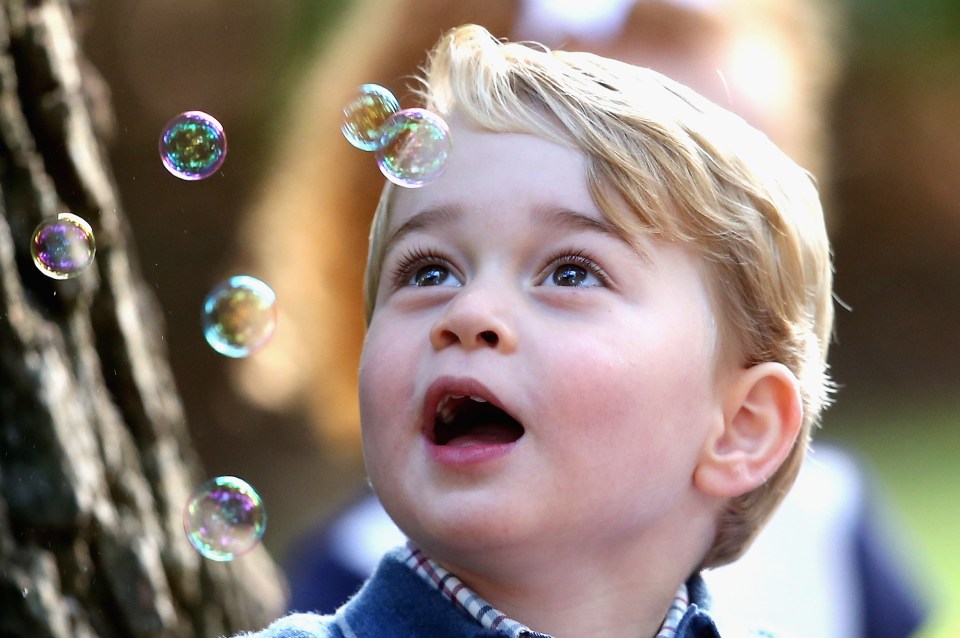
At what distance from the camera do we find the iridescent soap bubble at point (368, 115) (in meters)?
1.67

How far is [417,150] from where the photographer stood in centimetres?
142

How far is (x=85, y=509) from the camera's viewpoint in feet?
5.56

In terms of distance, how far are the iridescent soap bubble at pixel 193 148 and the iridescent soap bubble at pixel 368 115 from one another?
19 cm

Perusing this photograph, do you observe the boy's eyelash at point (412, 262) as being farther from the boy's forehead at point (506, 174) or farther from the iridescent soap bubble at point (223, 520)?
the iridescent soap bubble at point (223, 520)

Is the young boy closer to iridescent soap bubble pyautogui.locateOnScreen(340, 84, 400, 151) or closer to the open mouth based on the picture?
the open mouth

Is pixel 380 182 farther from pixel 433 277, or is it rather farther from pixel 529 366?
pixel 529 366

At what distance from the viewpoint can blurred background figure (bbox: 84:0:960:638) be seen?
9.23 feet

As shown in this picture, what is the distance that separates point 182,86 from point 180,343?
2.66ft

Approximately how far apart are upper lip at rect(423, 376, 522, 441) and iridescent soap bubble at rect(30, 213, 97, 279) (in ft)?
2.04

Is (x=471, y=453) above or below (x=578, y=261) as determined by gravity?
below

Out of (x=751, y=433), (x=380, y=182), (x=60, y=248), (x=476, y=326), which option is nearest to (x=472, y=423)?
(x=476, y=326)

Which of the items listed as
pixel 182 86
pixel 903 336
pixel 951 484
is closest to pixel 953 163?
pixel 903 336

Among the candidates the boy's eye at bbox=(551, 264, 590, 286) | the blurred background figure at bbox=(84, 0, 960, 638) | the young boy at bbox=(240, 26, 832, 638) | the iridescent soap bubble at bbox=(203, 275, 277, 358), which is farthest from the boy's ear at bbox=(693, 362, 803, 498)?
the blurred background figure at bbox=(84, 0, 960, 638)

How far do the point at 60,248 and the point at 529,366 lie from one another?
2.37ft
